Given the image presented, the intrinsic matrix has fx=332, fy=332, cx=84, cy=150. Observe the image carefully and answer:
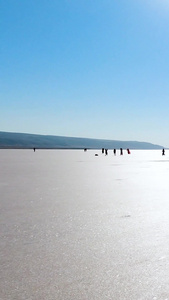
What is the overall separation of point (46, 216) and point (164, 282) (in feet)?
14.2

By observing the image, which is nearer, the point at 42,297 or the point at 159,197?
the point at 42,297

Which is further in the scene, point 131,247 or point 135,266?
point 131,247

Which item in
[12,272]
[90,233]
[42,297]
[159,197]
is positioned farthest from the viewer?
[159,197]

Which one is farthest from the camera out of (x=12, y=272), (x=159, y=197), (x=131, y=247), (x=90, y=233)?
(x=159, y=197)

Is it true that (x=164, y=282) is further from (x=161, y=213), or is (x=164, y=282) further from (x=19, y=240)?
(x=161, y=213)

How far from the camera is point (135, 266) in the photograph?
447 centimetres

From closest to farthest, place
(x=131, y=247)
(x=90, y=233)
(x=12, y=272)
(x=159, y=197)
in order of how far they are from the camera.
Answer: (x=12, y=272) → (x=131, y=247) → (x=90, y=233) → (x=159, y=197)

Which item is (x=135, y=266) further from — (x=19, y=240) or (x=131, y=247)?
(x=19, y=240)

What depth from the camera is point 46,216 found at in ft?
25.7

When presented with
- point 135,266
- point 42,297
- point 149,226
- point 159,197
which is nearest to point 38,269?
point 42,297

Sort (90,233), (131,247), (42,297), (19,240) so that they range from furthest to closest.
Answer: (90,233) → (19,240) → (131,247) → (42,297)

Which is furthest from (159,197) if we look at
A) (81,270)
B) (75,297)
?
(75,297)

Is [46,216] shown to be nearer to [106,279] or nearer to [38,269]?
[38,269]

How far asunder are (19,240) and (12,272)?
151 cm
